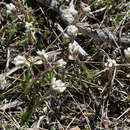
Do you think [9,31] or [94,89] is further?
[9,31]

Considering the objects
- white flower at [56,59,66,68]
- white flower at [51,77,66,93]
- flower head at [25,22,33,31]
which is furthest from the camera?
flower head at [25,22,33,31]

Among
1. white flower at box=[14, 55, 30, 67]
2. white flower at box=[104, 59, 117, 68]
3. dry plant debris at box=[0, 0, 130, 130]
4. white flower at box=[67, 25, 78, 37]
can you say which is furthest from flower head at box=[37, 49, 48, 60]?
white flower at box=[104, 59, 117, 68]

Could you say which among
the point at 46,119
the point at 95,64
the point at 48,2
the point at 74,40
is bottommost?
the point at 46,119

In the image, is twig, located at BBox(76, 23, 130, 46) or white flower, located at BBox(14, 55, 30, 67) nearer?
white flower, located at BBox(14, 55, 30, 67)

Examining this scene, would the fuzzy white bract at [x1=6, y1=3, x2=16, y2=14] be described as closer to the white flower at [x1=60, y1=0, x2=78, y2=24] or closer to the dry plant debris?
the dry plant debris

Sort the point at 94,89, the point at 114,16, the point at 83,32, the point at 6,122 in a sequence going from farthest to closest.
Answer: the point at 114,16 → the point at 83,32 → the point at 94,89 → the point at 6,122

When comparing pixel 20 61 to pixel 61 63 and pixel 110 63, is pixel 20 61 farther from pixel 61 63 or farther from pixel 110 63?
pixel 110 63

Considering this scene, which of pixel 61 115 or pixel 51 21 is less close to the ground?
pixel 51 21

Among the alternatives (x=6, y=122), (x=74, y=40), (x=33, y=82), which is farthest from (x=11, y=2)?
(x=6, y=122)

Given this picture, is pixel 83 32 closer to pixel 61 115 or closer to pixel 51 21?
pixel 51 21
